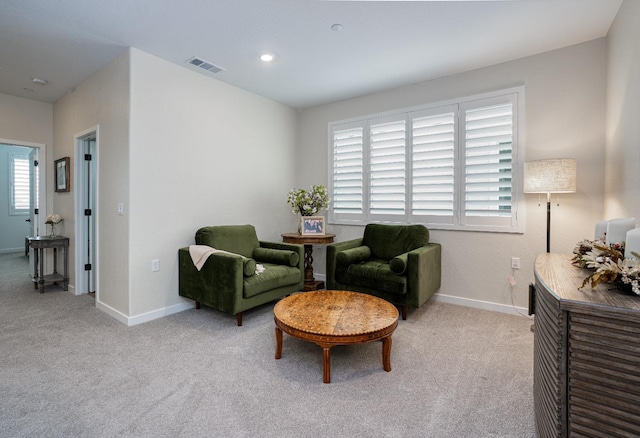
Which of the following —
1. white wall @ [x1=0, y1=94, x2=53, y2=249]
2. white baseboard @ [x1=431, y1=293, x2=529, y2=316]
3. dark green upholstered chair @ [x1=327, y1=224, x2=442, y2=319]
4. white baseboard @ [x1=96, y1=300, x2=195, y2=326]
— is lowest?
white baseboard @ [x1=96, y1=300, x2=195, y2=326]

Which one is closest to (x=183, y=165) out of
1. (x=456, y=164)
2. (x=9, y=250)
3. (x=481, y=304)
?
(x=456, y=164)

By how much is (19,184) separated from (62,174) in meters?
4.39

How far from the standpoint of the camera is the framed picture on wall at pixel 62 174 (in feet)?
13.5

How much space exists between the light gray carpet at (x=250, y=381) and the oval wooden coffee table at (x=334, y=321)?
23 cm

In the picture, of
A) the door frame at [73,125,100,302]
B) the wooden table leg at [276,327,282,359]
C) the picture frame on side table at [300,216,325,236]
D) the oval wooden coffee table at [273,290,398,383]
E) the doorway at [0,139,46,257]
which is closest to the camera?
the oval wooden coffee table at [273,290,398,383]

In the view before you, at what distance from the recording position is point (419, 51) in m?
3.00

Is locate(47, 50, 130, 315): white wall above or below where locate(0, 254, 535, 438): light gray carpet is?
above

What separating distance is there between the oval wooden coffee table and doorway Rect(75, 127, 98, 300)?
3.03m

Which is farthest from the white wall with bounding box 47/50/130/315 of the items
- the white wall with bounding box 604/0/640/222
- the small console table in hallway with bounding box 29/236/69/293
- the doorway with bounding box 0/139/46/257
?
the doorway with bounding box 0/139/46/257

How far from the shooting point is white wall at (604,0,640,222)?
204 cm

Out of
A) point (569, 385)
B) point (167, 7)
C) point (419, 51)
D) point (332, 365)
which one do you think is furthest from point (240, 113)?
point (569, 385)

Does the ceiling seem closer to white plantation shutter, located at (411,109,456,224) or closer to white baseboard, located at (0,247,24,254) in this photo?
white plantation shutter, located at (411,109,456,224)

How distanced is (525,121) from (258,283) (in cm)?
315

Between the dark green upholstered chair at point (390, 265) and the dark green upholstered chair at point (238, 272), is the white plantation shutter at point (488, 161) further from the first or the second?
the dark green upholstered chair at point (238, 272)
